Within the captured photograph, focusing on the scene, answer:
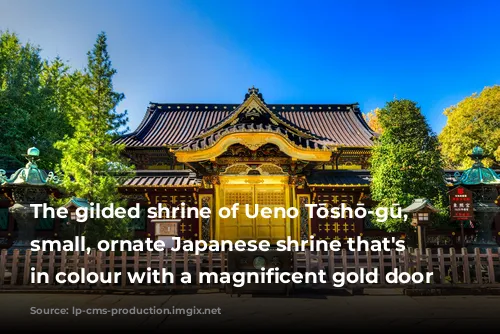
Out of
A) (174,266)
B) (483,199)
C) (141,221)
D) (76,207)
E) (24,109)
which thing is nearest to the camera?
(174,266)

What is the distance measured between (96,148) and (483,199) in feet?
49.2

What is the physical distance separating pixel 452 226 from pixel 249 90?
34.8ft

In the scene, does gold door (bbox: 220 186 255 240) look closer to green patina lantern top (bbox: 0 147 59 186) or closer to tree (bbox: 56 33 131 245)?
tree (bbox: 56 33 131 245)

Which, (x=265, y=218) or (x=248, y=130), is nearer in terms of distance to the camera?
(x=248, y=130)

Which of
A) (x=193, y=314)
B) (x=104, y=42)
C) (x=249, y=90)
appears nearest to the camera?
(x=193, y=314)

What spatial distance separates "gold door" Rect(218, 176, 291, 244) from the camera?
16250mm

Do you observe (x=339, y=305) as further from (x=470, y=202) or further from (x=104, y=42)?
(x=104, y=42)

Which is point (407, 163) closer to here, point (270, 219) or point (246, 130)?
point (246, 130)

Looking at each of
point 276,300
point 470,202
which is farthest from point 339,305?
point 470,202

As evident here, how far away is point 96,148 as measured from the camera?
13.3 m

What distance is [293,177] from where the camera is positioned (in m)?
15.9

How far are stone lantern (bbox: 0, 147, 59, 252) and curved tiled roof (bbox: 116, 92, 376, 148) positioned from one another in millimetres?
5925

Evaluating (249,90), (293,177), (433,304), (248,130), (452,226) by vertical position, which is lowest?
(433,304)

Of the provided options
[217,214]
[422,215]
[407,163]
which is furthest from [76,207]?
[407,163]
